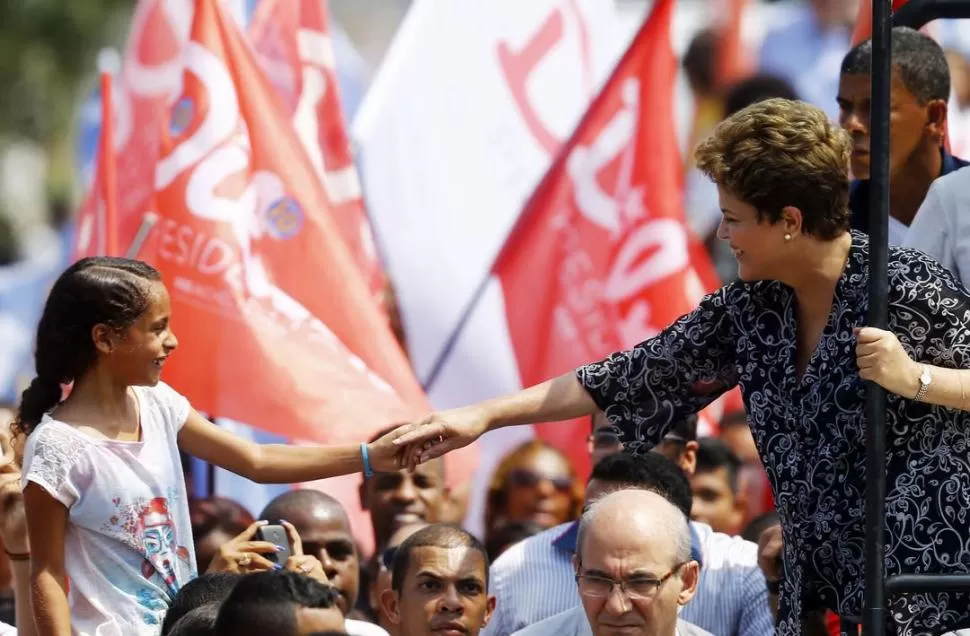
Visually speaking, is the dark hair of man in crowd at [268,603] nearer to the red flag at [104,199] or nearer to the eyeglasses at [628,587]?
the eyeglasses at [628,587]

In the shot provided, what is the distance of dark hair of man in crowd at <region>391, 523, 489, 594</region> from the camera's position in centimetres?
537

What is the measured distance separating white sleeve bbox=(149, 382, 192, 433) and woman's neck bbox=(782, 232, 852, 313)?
1554 mm

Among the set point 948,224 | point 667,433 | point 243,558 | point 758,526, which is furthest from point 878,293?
point 758,526

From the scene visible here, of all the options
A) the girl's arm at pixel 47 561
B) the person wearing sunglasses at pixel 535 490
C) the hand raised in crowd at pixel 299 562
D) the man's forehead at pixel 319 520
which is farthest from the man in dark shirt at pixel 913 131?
the person wearing sunglasses at pixel 535 490

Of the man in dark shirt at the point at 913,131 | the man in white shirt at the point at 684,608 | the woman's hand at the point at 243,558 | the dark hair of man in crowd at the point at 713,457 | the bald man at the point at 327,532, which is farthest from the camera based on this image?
the dark hair of man in crowd at the point at 713,457

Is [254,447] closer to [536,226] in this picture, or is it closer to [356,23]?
[536,226]

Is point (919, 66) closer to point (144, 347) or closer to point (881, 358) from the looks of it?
point (881, 358)

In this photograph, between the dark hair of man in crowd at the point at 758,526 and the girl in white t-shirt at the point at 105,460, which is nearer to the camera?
the girl in white t-shirt at the point at 105,460

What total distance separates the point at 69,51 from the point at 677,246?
77.1ft

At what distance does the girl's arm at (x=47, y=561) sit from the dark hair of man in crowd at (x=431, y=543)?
1.34m

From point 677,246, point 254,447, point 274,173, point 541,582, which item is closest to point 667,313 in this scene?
point 677,246

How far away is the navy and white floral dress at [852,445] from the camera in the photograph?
3.71 meters

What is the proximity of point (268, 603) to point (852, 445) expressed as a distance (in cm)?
120

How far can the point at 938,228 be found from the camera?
436 cm
